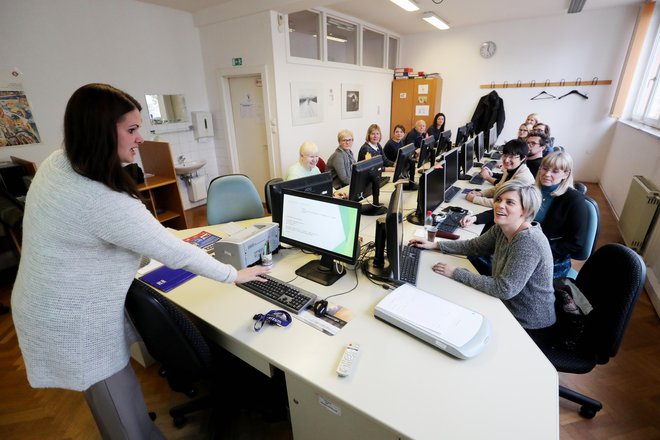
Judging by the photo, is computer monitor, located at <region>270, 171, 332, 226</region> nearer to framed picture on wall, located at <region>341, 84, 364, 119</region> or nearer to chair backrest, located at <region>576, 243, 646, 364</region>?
chair backrest, located at <region>576, 243, 646, 364</region>

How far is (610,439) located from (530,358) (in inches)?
41.9

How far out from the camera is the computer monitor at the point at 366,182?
2392mm

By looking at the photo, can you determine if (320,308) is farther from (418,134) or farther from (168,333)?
(418,134)

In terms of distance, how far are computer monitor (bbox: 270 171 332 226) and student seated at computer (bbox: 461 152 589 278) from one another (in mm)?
1549

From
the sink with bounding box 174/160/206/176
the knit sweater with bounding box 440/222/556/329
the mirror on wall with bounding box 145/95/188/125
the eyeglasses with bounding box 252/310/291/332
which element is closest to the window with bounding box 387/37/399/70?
the mirror on wall with bounding box 145/95/188/125

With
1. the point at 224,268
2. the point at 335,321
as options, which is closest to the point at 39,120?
the point at 224,268

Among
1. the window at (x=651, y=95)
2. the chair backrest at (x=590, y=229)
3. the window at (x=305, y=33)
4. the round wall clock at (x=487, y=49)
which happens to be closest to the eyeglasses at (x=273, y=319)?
the chair backrest at (x=590, y=229)

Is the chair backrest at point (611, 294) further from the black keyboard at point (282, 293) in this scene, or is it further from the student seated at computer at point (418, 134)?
the student seated at computer at point (418, 134)

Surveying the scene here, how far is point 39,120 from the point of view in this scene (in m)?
3.53

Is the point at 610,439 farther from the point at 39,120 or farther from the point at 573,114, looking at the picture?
the point at 573,114

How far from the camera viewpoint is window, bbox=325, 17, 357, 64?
19.1 ft

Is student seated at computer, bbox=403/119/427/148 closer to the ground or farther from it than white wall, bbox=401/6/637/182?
closer to the ground

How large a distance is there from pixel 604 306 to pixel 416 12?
553 centimetres

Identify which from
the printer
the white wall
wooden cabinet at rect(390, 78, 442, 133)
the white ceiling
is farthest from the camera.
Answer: wooden cabinet at rect(390, 78, 442, 133)
